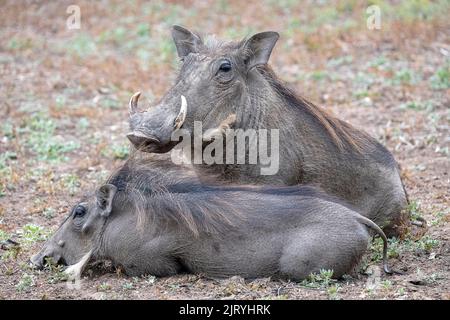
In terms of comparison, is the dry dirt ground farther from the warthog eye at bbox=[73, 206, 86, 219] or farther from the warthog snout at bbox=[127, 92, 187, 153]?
the warthog snout at bbox=[127, 92, 187, 153]

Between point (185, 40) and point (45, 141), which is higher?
point (185, 40)

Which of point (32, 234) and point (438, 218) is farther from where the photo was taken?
point (438, 218)

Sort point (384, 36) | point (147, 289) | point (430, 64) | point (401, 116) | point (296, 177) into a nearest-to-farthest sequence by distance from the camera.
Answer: point (147, 289), point (296, 177), point (401, 116), point (430, 64), point (384, 36)

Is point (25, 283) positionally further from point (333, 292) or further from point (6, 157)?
point (6, 157)

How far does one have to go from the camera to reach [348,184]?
626cm

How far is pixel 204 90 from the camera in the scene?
6.02 meters

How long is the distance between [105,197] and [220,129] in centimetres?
96

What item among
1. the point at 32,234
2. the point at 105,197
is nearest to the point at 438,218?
the point at 105,197

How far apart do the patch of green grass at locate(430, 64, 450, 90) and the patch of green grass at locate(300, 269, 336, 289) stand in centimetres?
511

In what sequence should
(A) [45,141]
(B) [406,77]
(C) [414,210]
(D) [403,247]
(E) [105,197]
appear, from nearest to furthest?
(E) [105,197] → (D) [403,247] → (C) [414,210] → (A) [45,141] → (B) [406,77]

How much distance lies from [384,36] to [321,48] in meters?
0.92

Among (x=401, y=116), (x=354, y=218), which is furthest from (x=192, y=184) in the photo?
(x=401, y=116)

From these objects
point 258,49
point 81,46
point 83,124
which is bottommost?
point 83,124

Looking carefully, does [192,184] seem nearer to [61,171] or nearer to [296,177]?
[296,177]
